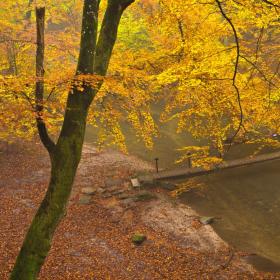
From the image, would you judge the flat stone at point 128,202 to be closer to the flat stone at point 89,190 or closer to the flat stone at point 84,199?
the flat stone at point 84,199

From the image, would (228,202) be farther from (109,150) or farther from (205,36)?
(109,150)

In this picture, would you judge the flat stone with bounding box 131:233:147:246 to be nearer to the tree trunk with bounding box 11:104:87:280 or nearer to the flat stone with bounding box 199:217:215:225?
the flat stone with bounding box 199:217:215:225

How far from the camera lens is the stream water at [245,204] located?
11695 millimetres

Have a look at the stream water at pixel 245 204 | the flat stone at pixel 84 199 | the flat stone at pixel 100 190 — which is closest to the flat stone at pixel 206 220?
the stream water at pixel 245 204

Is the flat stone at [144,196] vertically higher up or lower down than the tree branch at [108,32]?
lower down

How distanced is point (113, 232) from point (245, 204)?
5.81 meters

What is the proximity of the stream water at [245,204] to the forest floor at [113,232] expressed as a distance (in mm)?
627

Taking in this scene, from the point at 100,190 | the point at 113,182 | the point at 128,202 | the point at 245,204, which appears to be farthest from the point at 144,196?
the point at 245,204

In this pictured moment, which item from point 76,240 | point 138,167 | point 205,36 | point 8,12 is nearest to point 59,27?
point 8,12

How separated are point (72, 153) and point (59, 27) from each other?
41.9m

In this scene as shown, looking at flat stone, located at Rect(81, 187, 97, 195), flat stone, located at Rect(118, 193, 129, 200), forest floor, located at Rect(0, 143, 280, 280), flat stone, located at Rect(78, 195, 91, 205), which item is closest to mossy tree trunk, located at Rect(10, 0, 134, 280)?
forest floor, located at Rect(0, 143, 280, 280)

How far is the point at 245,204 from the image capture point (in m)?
14.4

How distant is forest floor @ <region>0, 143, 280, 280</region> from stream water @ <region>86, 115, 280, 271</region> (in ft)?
2.06

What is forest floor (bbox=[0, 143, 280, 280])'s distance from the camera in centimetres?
1024
